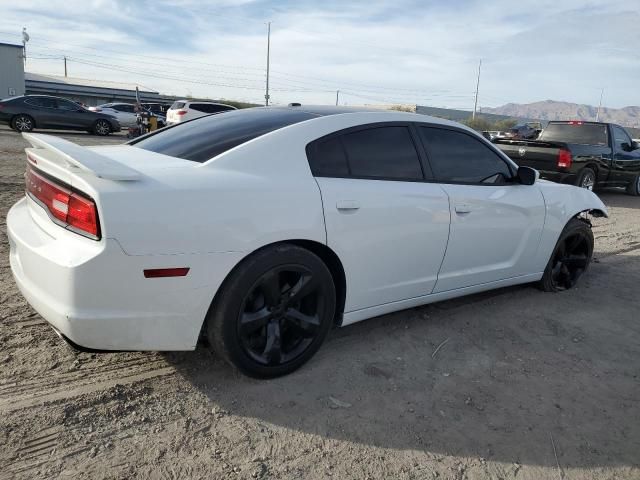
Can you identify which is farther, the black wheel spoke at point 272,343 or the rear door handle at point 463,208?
the rear door handle at point 463,208

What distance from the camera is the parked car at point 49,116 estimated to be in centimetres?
1892

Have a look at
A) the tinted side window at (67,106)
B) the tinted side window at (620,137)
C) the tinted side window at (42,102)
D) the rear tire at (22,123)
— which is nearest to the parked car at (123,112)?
the tinted side window at (67,106)

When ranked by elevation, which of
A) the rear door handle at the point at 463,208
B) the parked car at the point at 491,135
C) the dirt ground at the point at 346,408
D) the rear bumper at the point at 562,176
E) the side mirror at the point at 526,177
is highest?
the parked car at the point at 491,135

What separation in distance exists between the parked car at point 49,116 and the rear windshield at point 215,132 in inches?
722

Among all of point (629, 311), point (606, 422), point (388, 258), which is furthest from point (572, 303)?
point (388, 258)

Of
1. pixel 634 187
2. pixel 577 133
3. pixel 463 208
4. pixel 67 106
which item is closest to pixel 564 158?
pixel 577 133

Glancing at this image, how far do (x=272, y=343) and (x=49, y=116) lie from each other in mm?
20105

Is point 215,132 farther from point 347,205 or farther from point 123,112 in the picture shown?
point 123,112

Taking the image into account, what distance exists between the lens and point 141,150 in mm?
3398

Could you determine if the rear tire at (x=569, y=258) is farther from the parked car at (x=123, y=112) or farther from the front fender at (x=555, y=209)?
the parked car at (x=123, y=112)

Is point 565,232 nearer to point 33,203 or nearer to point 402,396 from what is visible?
point 402,396

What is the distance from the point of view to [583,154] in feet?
33.8

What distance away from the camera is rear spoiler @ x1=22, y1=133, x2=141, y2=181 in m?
2.38

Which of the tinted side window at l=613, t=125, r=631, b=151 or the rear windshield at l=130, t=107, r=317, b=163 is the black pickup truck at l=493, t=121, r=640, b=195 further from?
the rear windshield at l=130, t=107, r=317, b=163
